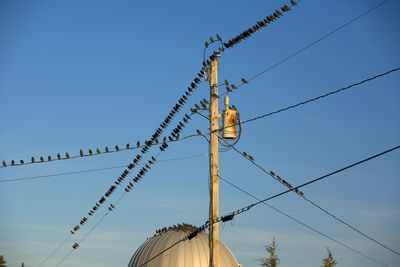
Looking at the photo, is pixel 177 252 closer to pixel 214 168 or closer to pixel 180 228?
pixel 180 228

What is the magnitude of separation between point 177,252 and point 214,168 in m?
14.0

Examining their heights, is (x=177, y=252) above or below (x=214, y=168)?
below

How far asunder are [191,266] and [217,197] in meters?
13.5

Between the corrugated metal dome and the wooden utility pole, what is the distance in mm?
12640

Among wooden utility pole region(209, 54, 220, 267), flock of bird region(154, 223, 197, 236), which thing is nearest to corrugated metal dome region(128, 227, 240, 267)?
flock of bird region(154, 223, 197, 236)

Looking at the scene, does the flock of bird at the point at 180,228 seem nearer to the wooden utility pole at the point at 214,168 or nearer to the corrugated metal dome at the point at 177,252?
the corrugated metal dome at the point at 177,252

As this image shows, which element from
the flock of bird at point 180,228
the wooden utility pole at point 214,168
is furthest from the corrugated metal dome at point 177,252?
the wooden utility pole at point 214,168

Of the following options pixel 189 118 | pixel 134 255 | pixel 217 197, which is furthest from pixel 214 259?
pixel 134 255

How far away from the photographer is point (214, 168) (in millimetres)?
18938

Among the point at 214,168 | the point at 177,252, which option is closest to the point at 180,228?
the point at 177,252

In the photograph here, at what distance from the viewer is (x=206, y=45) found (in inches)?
795

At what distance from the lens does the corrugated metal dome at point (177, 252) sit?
31.3 m

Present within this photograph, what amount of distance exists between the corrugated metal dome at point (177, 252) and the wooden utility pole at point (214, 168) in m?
12.6

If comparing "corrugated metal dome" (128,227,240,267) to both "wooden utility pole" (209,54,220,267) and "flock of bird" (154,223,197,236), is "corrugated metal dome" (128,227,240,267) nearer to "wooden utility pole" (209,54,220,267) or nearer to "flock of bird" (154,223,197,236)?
"flock of bird" (154,223,197,236)
